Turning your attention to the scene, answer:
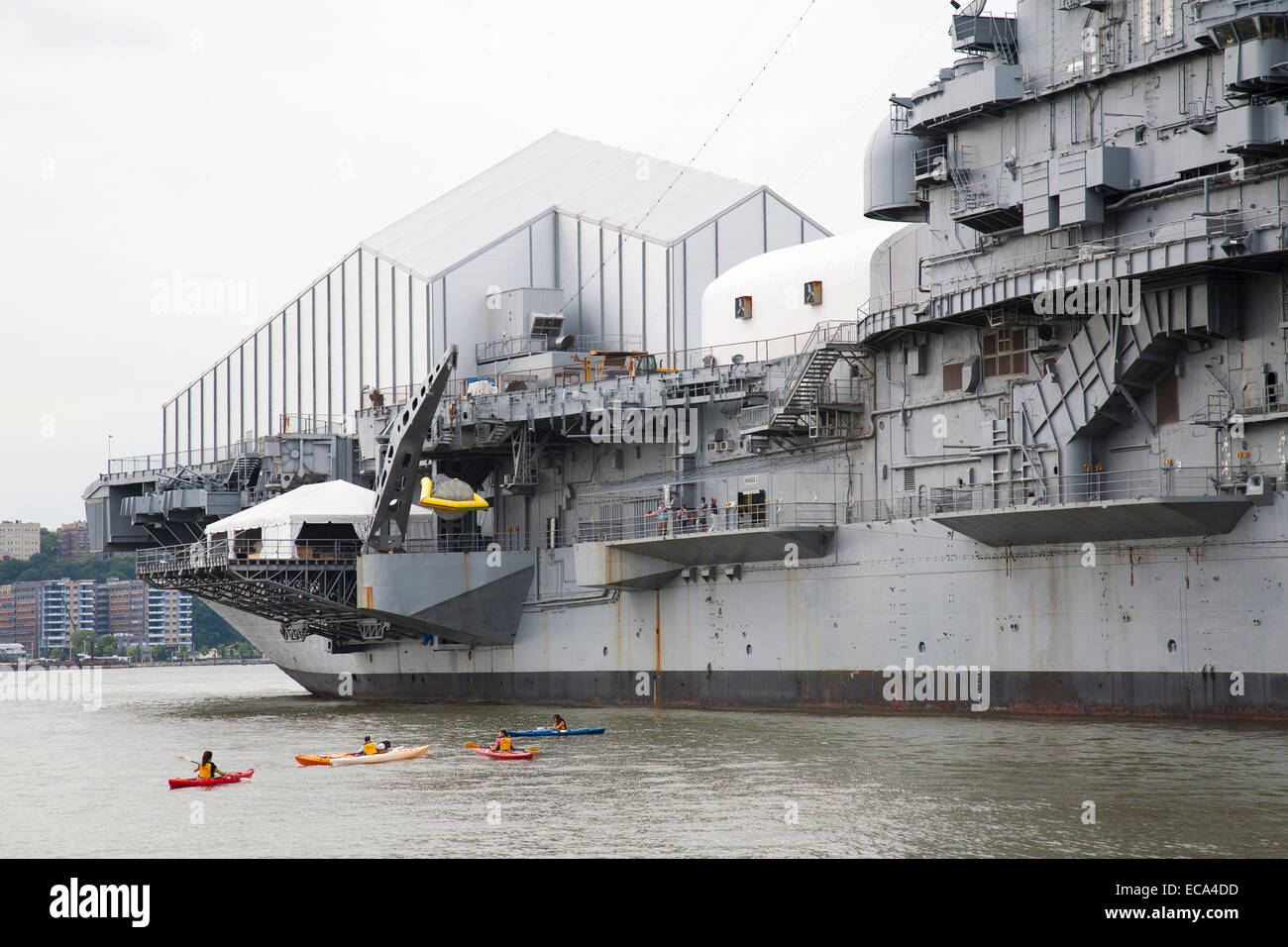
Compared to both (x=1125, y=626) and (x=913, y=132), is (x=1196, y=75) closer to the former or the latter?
(x=913, y=132)

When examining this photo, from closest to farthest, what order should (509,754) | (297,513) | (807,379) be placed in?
(509,754) < (807,379) < (297,513)

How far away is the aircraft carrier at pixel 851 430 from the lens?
3222 cm

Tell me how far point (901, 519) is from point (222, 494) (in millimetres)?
30389

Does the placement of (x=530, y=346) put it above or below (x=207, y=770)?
above

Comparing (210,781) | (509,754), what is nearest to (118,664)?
(509,754)

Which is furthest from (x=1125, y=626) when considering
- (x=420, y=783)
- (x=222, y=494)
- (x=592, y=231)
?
(x=222, y=494)

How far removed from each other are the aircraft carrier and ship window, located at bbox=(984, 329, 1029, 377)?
0.10 meters

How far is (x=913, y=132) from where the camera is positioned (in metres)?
40.2

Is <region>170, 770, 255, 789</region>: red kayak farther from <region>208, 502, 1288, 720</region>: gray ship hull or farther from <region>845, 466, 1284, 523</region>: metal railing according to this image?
<region>845, 466, 1284, 523</region>: metal railing

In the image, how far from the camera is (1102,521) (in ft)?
107

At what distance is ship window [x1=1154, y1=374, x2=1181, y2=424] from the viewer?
111ft

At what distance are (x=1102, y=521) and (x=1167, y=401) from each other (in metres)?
3.70

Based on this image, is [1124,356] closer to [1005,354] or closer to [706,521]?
[1005,354]

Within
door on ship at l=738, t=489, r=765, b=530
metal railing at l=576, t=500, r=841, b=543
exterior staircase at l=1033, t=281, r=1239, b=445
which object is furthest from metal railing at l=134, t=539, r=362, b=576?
→ exterior staircase at l=1033, t=281, r=1239, b=445
